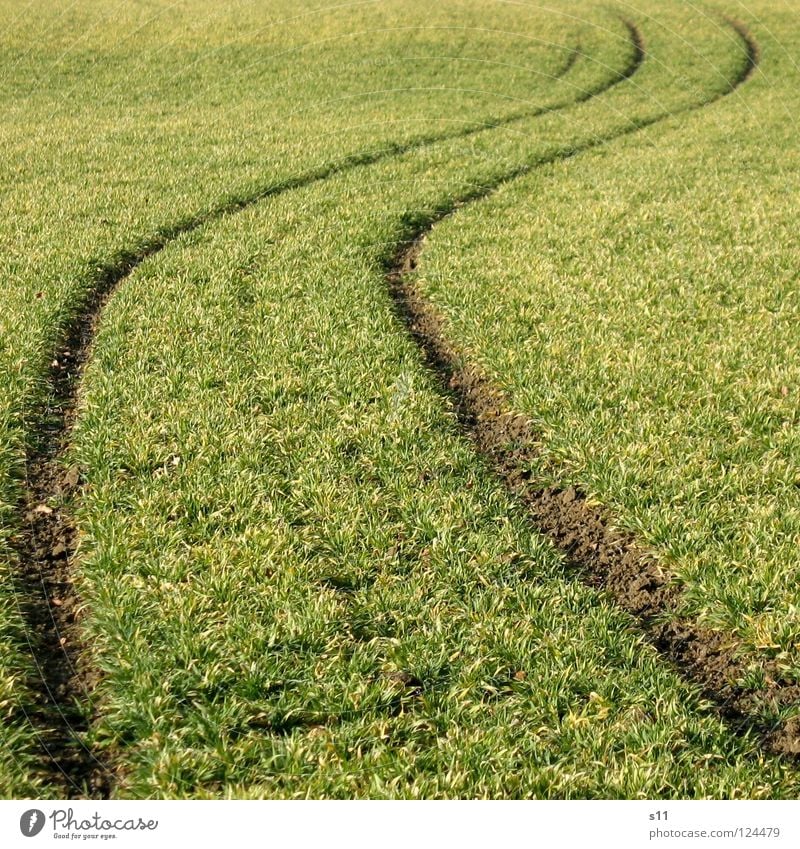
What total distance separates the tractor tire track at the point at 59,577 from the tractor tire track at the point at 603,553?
316 cm

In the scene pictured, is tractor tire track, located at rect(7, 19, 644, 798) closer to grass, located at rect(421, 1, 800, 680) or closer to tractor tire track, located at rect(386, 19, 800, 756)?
tractor tire track, located at rect(386, 19, 800, 756)

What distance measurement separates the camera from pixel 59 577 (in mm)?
5785

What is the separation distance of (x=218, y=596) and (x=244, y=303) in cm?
525

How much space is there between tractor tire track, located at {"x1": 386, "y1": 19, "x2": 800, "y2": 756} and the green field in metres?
0.04

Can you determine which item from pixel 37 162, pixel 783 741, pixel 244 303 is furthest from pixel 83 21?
pixel 783 741

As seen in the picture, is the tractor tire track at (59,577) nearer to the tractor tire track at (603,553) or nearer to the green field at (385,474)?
the green field at (385,474)

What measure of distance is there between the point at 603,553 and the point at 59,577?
3.62 meters
